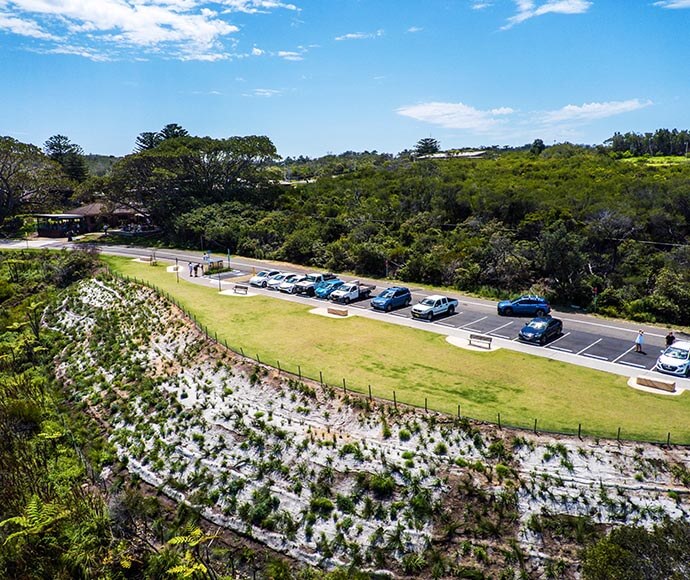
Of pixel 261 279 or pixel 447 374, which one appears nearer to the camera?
pixel 447 374

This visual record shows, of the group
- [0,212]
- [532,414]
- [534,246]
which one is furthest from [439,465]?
[0,212]

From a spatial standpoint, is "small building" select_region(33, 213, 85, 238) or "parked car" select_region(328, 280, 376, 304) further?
"small building" select_region(33, 213, 85, 238)

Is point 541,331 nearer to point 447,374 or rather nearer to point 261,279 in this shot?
point 447,374

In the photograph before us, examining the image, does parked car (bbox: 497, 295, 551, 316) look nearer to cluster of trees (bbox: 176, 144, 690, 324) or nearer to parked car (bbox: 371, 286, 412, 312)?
cluster of trees (bbox: 176, 144, 690, 324)

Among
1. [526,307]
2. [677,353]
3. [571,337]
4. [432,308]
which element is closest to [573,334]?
[571,337]

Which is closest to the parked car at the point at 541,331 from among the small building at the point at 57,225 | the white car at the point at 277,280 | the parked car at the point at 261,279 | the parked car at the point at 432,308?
the parked car at the point at 432,308

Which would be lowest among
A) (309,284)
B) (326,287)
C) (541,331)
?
(541,331)

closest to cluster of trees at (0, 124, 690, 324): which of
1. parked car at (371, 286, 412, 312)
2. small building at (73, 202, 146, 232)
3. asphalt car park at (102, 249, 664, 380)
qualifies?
small building at (73, 202, 146, 232)
